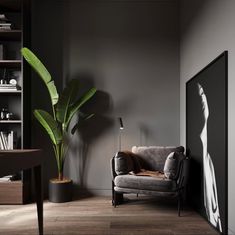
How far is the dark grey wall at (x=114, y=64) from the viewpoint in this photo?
4207mm

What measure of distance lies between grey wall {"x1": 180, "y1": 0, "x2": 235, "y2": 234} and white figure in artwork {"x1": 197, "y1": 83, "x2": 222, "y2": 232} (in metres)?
0.27

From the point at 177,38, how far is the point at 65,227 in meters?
3.14

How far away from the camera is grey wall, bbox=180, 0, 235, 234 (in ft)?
7.67

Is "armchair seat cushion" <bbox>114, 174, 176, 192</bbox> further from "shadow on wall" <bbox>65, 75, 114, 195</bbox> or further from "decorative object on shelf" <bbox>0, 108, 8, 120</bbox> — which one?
"decorative object on shelf" <bbox>0, 108, 8, 120</bbox>

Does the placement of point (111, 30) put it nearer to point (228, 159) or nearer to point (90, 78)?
point (90, 78)

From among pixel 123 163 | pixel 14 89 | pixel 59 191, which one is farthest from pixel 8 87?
pixel 123 163

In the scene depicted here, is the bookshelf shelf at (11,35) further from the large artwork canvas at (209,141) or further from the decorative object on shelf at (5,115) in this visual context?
the large artwork canvas at (209,141)

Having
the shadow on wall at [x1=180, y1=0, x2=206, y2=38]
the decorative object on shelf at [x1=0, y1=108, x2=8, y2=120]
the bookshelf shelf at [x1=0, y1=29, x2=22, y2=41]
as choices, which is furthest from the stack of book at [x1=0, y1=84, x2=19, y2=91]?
the shadow on wall at [x1=180, y1=0, x2=206, y2=38]

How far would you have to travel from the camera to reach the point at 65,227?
2756mm

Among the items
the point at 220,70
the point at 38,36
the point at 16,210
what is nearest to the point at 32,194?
the point at 16,210

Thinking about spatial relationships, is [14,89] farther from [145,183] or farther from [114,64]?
[145,183]

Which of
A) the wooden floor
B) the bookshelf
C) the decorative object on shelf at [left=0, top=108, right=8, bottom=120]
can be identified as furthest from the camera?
the decorative object on shelf at [left=0, top=108, right=8, bottom=120]

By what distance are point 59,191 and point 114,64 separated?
80.4 inches

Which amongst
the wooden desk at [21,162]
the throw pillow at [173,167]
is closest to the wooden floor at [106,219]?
the throw pillow at [173,167]
